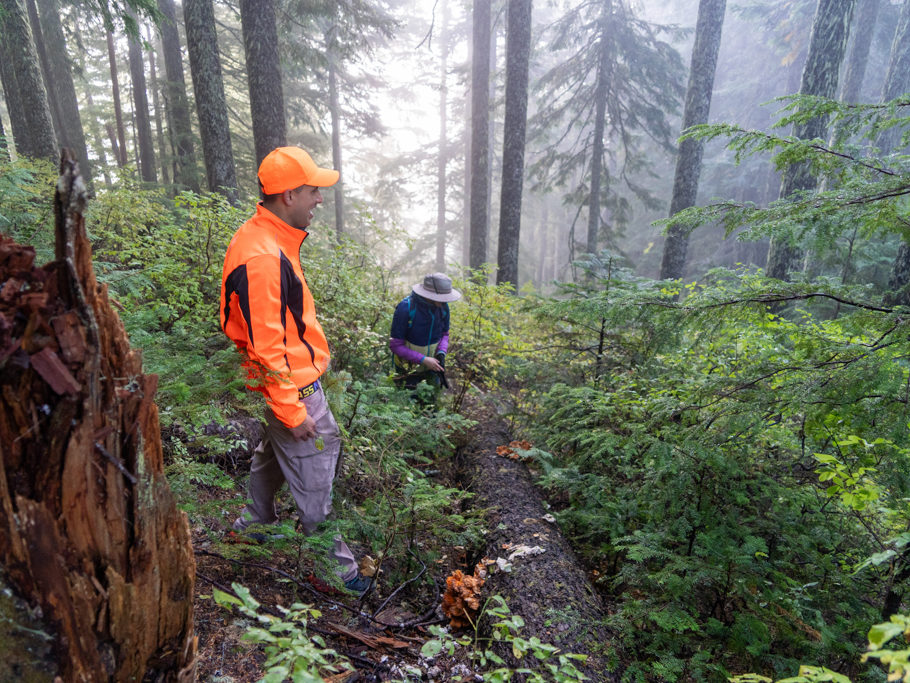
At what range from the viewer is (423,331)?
237 inches

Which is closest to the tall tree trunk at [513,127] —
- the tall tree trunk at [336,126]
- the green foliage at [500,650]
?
the green foliage at [500,650]

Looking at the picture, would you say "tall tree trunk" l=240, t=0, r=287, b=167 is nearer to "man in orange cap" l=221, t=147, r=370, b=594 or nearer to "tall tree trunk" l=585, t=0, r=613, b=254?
"man in orange cap" l=221, t=147, r=370, b=594

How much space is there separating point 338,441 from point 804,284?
3282mm

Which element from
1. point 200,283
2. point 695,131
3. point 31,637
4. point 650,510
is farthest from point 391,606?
point 200,283

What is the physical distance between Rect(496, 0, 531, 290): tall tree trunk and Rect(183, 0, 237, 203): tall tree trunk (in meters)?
6.00

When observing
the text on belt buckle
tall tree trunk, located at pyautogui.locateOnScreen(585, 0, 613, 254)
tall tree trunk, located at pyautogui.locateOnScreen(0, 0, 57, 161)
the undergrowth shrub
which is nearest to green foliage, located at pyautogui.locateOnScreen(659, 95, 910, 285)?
the undergrowth shrub

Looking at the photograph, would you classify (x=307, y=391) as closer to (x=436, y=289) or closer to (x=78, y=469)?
(x=78, y=469)

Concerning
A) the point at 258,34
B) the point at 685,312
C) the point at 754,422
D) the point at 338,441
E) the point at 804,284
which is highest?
the point at 258,34

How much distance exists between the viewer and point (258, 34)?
7879 millimetres

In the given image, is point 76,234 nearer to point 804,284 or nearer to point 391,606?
point 391,606

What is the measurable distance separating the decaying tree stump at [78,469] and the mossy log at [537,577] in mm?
2116

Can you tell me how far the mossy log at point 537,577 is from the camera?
9.05ft

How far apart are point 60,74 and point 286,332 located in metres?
16.4

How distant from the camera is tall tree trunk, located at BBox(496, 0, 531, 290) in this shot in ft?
34.0
